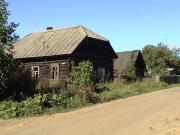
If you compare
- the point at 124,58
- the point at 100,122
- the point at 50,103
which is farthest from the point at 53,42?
the point at 100,122

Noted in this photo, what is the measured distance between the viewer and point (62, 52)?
3753 centimetres

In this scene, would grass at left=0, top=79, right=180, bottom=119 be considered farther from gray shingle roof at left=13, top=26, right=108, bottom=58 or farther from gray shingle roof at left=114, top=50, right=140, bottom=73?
gray shingle roof at left=114, top=50, right=140, bottom=73

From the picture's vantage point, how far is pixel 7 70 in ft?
75.9

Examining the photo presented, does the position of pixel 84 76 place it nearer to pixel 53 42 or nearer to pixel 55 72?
pixel 55 72

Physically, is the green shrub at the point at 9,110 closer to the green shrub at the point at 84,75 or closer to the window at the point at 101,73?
the green shrub at the point at 84,75

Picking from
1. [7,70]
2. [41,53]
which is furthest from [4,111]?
[41,53]

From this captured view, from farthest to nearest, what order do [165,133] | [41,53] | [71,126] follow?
[41,53] < [71,126] < [165,133]

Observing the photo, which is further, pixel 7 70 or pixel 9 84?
pixel 9 84

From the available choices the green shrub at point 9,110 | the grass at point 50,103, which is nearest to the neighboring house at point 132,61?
the grass at point 50,103

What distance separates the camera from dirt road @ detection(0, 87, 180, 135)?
46.9 ft

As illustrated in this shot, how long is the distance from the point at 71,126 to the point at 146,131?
9.73 ft

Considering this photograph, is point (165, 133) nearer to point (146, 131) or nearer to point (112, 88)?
point (146, 131)

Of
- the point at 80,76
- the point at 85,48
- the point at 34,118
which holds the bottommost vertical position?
the point at 34,118

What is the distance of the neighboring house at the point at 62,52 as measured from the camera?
38344 millimetres
